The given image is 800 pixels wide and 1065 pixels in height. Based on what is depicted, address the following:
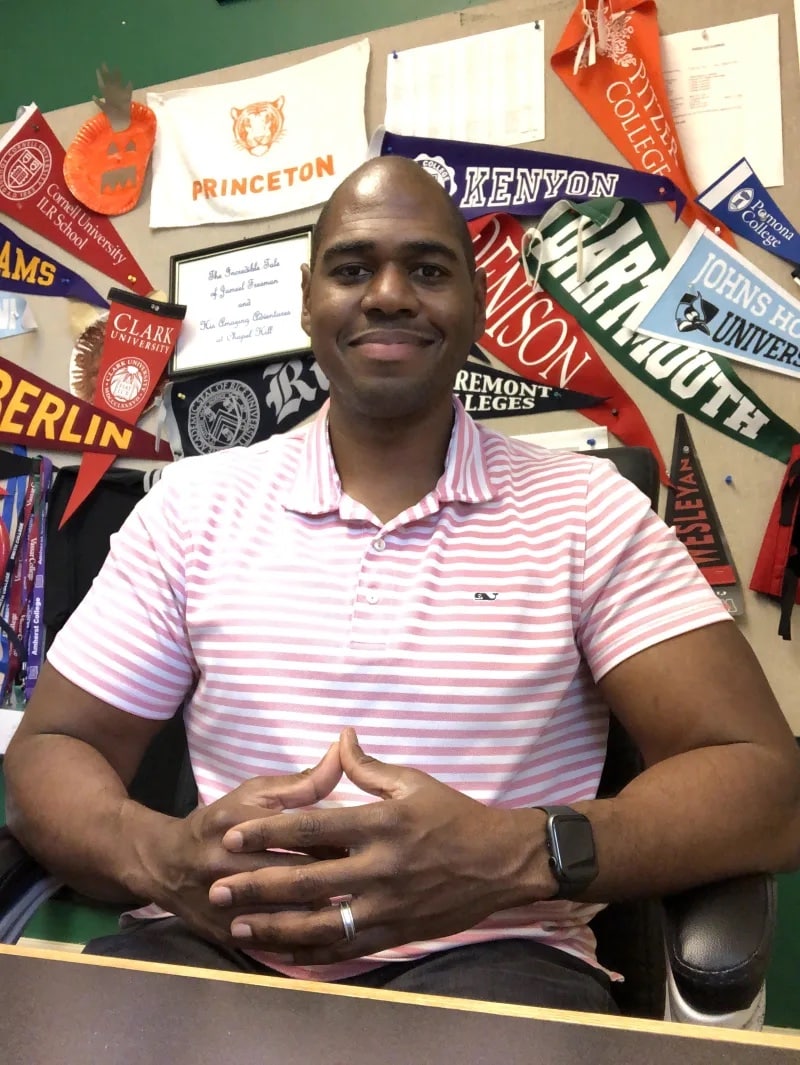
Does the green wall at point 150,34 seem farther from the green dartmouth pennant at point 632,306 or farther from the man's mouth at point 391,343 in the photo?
the man's mouth at point 391,343

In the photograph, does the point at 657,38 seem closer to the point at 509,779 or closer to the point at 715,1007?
the point at 509,779

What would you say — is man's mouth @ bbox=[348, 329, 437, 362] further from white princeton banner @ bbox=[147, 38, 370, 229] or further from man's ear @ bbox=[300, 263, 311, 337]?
white princeton banner @ bbox=[147, 38, 370, 229]

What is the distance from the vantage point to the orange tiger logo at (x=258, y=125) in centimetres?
153

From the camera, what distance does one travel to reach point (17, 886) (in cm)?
70

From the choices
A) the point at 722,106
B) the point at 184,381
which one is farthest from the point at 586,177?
the point at 184,381

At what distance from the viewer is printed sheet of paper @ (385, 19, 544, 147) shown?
4.50ft

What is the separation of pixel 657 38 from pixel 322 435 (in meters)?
0.95

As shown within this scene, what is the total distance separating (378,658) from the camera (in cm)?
76

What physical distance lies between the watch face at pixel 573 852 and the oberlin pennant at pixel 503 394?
0.82m

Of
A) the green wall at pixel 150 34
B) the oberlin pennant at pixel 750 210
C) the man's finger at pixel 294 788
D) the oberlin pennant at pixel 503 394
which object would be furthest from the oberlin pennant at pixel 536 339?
the man's finger at pixel 294 788

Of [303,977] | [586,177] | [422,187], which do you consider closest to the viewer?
[303,977]

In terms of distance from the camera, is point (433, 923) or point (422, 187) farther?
point (422, 187)

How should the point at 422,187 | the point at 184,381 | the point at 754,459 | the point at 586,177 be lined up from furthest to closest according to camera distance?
the point at 184,381 → the point at 586,177 → the point at 754,459 → the point at 422,187

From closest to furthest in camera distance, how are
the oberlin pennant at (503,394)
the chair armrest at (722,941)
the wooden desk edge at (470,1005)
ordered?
the wooden desk edge at (470,1005) < the chair armrest at (722,941) < the oberlin pennant at (503,394)
